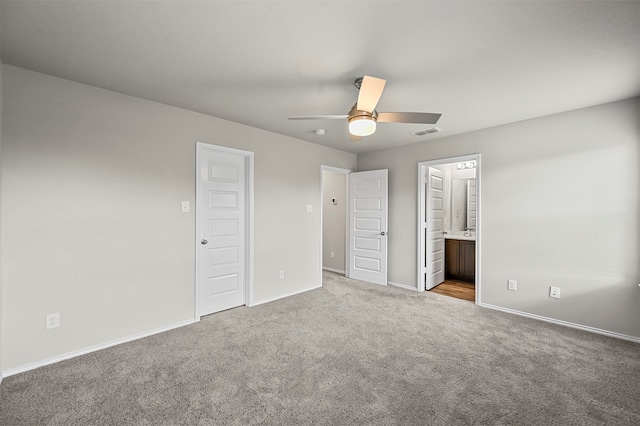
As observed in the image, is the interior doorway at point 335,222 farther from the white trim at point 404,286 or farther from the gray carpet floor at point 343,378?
the gray carpet floor at point 343,378

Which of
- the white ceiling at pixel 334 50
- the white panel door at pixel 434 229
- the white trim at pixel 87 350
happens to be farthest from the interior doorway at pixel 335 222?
the white trim at pixel 87 350

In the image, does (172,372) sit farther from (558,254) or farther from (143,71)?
(558,254)

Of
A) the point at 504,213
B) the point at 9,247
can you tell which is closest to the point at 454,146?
the point at 504,213

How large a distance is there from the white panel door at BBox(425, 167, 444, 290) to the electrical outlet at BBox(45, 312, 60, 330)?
15.1 ft

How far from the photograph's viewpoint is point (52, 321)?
238cm

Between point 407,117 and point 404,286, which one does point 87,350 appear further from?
point 404,286

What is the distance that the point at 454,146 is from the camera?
4105mm

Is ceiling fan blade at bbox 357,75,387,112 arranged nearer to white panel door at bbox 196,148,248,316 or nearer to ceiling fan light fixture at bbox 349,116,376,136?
ceiling fan light fixture at bbox 349,116,376,136

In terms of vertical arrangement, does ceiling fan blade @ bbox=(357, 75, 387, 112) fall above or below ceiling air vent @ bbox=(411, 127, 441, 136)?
below

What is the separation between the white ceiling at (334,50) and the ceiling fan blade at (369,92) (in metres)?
0.26

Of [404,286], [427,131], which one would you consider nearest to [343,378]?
[404,286]

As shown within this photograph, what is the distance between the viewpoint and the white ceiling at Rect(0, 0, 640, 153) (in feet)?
5.25

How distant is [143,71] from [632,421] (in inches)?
171

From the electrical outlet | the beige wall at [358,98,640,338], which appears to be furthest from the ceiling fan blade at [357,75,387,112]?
the electrical outlet
